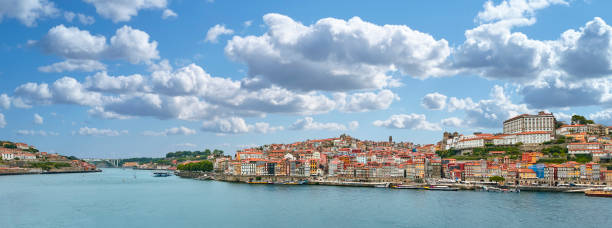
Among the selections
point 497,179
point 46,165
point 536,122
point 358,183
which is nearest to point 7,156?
point 46,165

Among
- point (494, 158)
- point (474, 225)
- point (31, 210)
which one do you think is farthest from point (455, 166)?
point (31, 210)

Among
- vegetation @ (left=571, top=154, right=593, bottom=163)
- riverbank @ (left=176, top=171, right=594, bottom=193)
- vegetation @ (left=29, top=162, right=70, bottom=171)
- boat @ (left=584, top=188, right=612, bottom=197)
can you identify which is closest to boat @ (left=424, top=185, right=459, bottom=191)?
riverbank @ (left=176, top=171, right=594, bottom=193)

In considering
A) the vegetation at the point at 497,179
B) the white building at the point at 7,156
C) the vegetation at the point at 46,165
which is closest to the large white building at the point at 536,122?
the vegetation at the point at 497,179

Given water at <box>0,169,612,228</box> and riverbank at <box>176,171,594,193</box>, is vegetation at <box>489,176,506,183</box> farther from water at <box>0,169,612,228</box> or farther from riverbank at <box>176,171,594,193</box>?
water at <box>0,169,612,228</box>

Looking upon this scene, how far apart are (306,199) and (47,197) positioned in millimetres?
20985

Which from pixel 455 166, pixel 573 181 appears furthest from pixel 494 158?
pixel 573 181

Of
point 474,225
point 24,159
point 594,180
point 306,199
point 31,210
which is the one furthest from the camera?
point 24,159

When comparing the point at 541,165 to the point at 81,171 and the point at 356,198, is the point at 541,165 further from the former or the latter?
the point at 81,171

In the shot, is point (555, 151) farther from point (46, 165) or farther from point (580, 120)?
point (46, 165)

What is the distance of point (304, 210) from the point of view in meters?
34.7

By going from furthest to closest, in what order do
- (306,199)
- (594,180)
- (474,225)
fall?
(594,180) → (306,199) → (474,225)

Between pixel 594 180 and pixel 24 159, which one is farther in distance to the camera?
pixel 24 159

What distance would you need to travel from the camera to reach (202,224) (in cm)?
2869

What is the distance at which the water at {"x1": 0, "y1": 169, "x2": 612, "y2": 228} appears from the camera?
29125 mm
